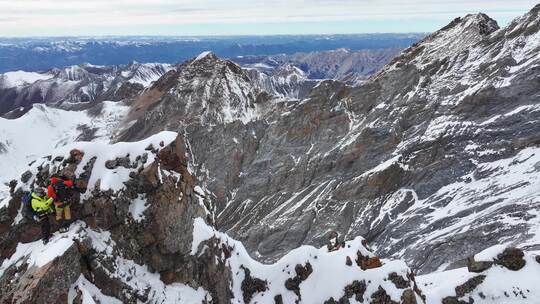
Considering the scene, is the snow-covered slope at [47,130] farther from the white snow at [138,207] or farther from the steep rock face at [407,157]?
the white snow at [138,207]

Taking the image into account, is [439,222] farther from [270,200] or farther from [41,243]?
[41,243]

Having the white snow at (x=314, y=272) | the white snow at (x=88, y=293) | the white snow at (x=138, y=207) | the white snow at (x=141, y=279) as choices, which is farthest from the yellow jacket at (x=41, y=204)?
the white snow at (x=314, y=272)

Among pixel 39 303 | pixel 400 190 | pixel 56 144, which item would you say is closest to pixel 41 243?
pixel 39 303

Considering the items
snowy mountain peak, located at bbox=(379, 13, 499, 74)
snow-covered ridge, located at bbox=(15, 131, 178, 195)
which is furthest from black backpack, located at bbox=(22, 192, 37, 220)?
snowy mountain peak, located at bbox=(379, 13, 499, 74)

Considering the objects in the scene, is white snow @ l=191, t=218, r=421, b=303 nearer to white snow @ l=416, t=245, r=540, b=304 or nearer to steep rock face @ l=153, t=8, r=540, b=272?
white snow @ l=416, t=245, r=540, b=304

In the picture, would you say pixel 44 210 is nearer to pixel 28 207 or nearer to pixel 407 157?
pixel 28 207

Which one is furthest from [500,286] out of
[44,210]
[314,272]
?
[44,210]
